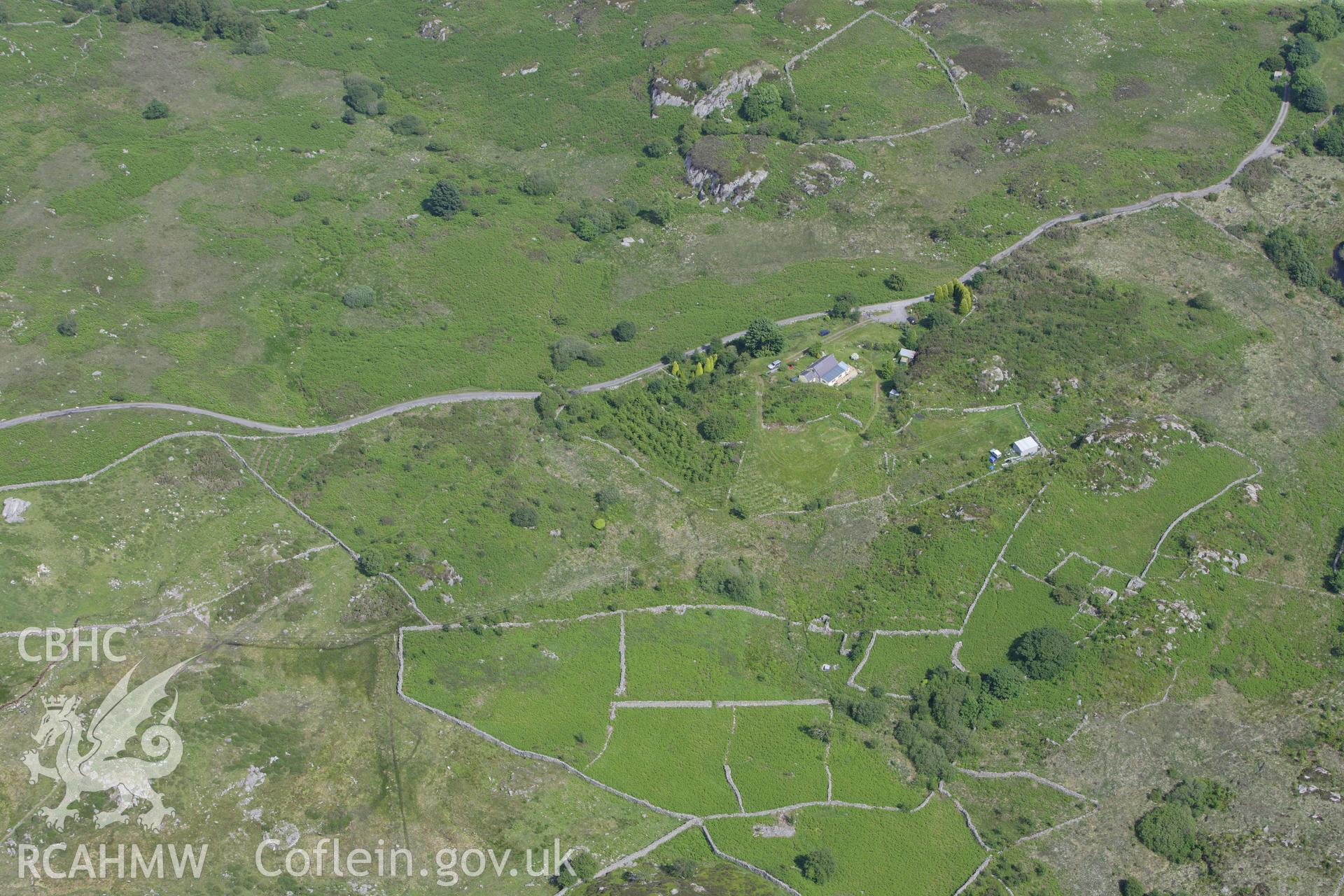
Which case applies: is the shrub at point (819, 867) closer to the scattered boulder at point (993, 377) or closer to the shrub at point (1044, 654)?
the shrub at point (1044, 654)

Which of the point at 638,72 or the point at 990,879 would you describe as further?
the point at 638,72

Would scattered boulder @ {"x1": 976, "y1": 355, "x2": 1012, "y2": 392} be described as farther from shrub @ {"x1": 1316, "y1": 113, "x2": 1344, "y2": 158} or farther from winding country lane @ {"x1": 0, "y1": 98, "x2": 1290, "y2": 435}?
shrub @ {"x1": 1316, "y1": 113, "x2": 1344, "y2": 158}

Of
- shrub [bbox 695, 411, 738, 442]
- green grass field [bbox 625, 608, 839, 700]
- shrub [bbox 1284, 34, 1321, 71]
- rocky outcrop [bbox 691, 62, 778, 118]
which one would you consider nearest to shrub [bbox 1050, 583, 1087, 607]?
green grass field [bbox 625, 608, 839, 700]

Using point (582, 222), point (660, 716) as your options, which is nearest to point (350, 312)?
point (582, 222)

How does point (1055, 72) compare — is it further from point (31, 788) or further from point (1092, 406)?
point (31, 788)

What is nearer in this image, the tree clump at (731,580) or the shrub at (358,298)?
the tree clump at (731,580)

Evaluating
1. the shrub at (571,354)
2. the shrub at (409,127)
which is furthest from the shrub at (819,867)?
the shrub at (409,127)
